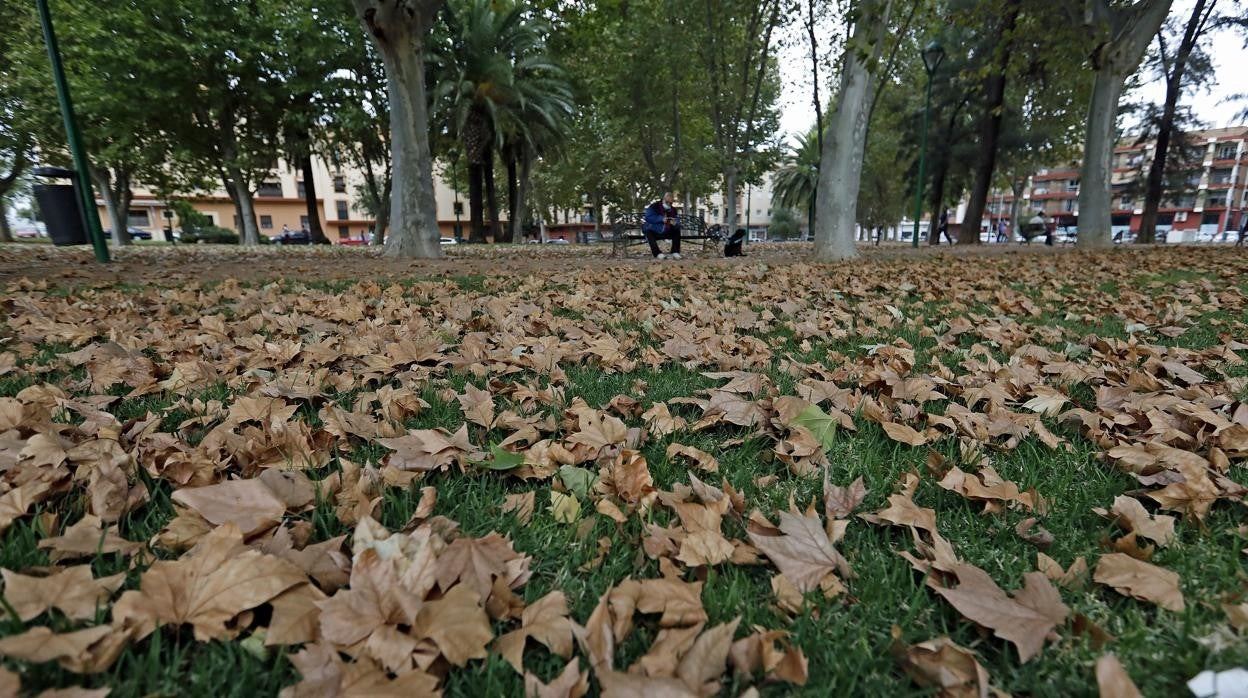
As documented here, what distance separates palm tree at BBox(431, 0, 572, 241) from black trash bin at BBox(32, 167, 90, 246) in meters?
→ 13.2

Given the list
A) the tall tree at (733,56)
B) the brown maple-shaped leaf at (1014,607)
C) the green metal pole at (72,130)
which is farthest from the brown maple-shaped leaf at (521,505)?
the tall tree at (733,56)

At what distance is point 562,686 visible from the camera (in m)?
0.88

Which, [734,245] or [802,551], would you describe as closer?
[802,551]

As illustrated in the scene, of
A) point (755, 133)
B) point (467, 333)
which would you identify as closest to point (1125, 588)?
point (467, 333)

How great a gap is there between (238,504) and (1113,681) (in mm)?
1702

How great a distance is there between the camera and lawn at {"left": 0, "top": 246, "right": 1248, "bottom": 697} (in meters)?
0.94

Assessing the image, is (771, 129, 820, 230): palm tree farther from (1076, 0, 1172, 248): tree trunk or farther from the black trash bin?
the black trash bin

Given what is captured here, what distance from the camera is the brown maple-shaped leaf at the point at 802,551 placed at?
118 centimetres

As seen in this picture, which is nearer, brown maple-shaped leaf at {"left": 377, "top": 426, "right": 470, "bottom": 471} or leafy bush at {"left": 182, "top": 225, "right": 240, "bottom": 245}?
brown maple-shaped leaf at {"left": 377, "top": 426, "right": 470, "bottom": 471}

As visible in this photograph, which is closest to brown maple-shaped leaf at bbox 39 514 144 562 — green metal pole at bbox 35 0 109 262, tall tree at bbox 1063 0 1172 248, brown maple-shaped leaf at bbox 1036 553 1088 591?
brown maple-shaped leaf at bbox 1036 553 1088 591

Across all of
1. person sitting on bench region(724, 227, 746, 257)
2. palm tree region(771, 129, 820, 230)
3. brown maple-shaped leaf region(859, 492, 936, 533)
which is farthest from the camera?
palm tree region(771, 129, 820, 230)

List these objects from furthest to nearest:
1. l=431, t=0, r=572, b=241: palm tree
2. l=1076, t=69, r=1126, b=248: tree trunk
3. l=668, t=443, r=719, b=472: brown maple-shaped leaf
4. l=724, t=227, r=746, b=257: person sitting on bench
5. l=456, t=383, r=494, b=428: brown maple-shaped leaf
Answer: l=431, t=0, r=572, b=241: palm tree < l=724, t=227, r=746, b=257: person sitting on bench < l=1076, t=69, r=1126, b=248: tree trunk < l=456, t=383, r=494, b=428: brown maple-shaped leaf < l=668, t=443, r=719, b=472: brown maple-shaped leaf

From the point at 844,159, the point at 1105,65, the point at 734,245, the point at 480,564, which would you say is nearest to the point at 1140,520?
the point at 480,564

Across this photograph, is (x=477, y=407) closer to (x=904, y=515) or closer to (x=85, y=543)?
(x=85, y=543)
